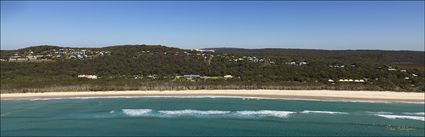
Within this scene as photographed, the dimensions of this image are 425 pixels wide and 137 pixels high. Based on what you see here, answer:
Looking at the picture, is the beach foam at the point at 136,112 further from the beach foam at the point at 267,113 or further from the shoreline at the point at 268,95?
the shoreline at the point at 268,95

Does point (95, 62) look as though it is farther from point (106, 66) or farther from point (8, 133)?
point (8, 133)

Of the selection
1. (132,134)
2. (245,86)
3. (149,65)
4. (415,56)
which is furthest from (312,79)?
(415,56)

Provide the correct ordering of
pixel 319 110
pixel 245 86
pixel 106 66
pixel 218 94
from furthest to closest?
pixel 106 66
pixel 245 86
pixel 218 94
pixel 319 110

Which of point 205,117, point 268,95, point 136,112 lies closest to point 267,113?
point 205,117

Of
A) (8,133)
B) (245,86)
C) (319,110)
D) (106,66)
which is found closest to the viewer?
(8,133)

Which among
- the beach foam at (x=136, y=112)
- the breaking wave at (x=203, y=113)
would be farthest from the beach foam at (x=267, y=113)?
the beach foam at (x=136, y=112)

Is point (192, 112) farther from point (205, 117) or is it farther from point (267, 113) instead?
point (267, 113)

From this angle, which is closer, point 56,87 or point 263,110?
point 263,110
